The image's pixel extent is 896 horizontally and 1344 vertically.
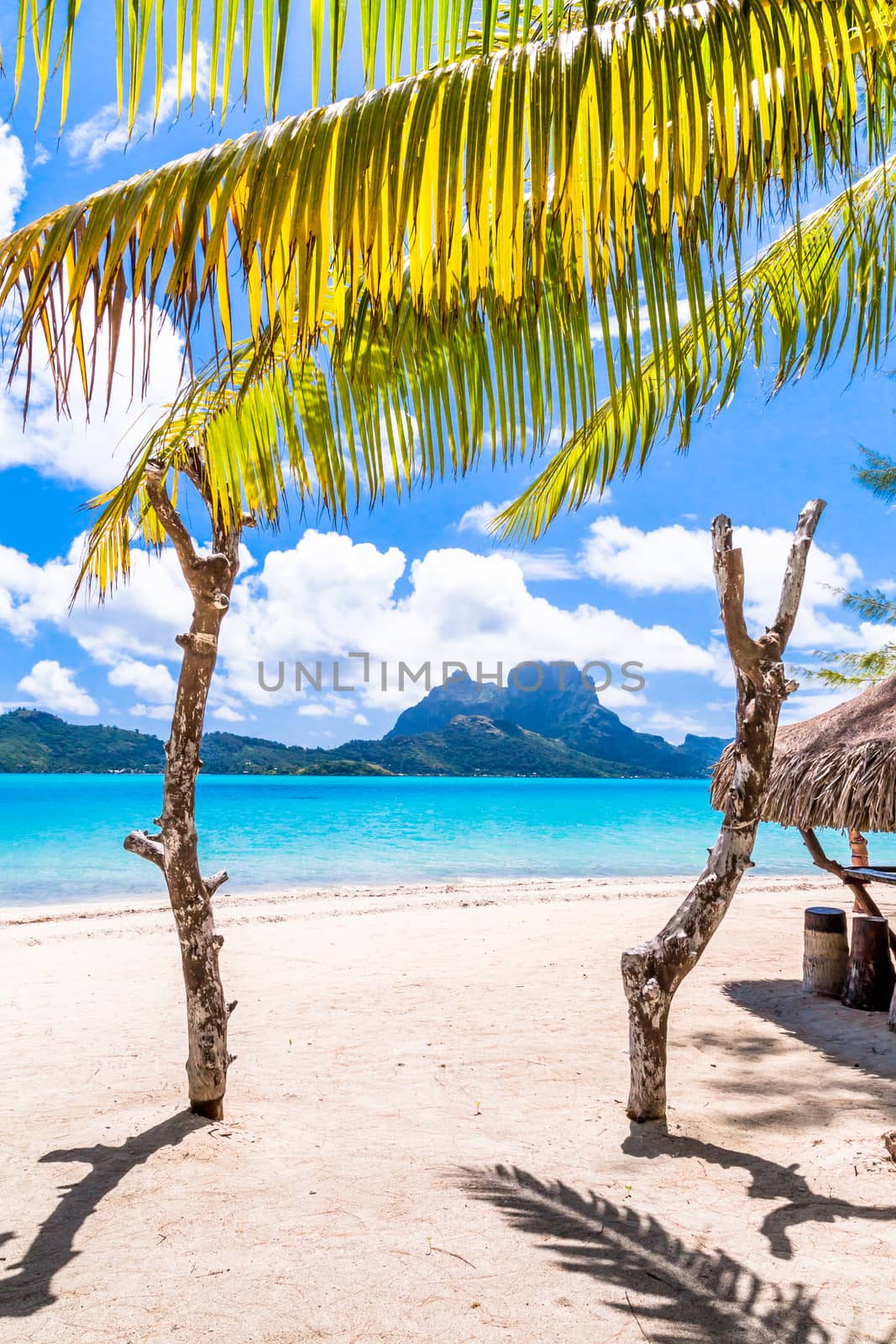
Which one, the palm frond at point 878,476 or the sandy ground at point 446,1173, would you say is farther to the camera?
the palm frond at point 878,476

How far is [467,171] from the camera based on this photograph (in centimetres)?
127

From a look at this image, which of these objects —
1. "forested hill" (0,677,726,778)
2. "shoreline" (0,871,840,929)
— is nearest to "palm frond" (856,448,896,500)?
"shoreline" (0,871,840,929)

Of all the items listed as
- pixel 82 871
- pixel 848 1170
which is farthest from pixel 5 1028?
pixel 82 871

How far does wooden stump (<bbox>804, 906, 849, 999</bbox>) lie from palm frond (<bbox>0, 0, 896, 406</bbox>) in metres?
5.61

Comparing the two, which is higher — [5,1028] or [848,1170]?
[848,1170]

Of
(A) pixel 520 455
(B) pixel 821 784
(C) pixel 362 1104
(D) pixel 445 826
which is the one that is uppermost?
(A) pixel 520 455

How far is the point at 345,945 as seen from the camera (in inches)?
340

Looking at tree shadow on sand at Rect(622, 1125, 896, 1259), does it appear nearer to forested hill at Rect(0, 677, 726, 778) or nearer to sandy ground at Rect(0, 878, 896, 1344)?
sandy ground at Rect(0, 878, 896, 1344)

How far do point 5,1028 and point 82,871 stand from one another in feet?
49.9

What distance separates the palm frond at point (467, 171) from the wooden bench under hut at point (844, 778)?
4446mm

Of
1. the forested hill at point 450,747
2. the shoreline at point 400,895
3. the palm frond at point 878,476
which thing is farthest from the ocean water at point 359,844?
the forested hill at point 450,747

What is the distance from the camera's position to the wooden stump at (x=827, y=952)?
6062mm

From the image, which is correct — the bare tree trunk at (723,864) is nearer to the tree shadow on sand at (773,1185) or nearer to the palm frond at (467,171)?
the tree shadow on sand at (773,1185)

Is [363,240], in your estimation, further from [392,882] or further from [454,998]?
[392,882]
